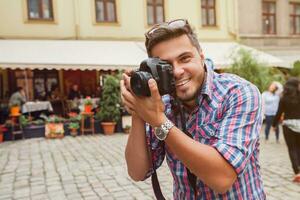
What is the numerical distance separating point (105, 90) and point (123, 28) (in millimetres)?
5913

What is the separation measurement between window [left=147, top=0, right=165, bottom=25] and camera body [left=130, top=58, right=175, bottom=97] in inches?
624

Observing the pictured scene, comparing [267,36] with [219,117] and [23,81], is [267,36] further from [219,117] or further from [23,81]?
[219,117]

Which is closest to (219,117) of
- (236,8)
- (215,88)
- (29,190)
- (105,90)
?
(215,88)

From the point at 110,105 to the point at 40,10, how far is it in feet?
20.2

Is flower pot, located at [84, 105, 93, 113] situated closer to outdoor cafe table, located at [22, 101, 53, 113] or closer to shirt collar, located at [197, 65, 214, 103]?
outdoor cafe table, located at [22, 101, 53, 113]

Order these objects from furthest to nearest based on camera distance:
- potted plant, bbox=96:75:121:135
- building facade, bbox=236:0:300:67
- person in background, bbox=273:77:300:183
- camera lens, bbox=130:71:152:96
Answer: building facade, bbox=236:0:300:67
potted plant, bbox=96:75:121:135
person in background, bbox=273:77:300:183
camera lens, bbox=130:71:152:96

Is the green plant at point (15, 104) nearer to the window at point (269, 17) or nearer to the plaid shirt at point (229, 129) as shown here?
the plaid shirt at point (229, 129)

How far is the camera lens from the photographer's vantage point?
122 cm

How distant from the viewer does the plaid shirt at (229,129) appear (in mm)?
1284

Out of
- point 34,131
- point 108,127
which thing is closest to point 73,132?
point 108,127

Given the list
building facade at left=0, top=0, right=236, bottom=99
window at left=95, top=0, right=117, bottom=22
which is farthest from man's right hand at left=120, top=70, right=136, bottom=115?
window at left=95, top=0, right=117, bottom=22

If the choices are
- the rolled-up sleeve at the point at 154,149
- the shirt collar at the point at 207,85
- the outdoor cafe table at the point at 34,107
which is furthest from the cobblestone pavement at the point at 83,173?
the shirt collar at the point at 207,85

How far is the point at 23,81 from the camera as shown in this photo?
49.6 ft

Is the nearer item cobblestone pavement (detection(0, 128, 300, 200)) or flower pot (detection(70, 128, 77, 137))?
cobblestone pavement (detection(0, 128, 300, 200))
